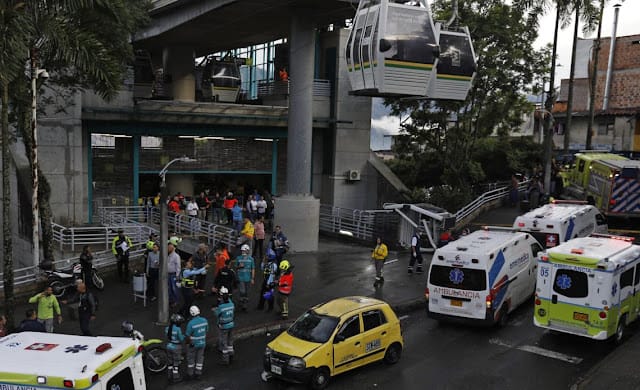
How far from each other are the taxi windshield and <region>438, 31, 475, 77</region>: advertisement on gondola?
1134 cm

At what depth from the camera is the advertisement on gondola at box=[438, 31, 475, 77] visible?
2059 cm

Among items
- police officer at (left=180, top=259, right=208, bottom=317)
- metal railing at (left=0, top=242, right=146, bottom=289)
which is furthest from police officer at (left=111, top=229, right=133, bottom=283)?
police officer at (left=180, top=259, right=208, bottom=317)

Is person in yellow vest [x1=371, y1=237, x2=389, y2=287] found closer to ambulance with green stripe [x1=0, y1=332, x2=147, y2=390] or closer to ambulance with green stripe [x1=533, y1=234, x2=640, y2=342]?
ambulance with green stripe [x1=533, y1=234, x2=640, y2=342]

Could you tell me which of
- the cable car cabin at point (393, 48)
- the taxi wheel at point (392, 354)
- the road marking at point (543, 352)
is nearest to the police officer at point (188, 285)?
the taxi wheel at point (392, 354)

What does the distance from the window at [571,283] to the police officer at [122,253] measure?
1316cm

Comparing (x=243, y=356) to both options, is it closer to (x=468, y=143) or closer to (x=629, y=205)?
(x=629, y=205)

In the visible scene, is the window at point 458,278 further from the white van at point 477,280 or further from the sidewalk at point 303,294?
the sidewalk at point 303,294

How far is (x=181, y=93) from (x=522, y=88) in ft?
68.6

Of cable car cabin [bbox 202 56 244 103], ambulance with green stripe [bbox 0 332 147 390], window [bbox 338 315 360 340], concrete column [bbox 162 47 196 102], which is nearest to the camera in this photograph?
ambulance with green stripe [bbox 0 332 147 390]

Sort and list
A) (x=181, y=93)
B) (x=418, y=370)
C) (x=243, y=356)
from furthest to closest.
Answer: (x=181, y=93)
(x=243, y=356)
(x=418, y=370)

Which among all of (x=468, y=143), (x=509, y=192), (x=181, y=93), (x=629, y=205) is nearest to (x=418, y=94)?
(x=629, y=205)

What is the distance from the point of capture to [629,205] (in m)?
25.5

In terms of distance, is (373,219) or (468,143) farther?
(468,143)

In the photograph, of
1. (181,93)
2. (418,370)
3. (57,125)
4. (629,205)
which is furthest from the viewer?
(181,93)
